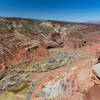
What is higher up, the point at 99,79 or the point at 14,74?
the point at 99,79

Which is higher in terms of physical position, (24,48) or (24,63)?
(24,48)

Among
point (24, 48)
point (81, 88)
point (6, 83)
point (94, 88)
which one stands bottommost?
point (6, 83)

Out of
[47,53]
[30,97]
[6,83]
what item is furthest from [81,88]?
[47,53]

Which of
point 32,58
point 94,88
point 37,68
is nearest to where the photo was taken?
point 94,88

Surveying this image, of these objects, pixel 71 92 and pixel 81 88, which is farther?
pixel 71 92

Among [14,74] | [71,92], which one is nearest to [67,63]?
[14,74]

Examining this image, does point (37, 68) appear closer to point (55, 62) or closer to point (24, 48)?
point (55, 62)

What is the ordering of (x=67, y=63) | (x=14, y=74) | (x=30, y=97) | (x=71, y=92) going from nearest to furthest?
(x=71, y=92), (x=30, y=97), (x=14, y=74), (x=67, y=63)

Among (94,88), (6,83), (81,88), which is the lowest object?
(6,83)

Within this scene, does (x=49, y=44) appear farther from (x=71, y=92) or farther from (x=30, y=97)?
(x=71, y=92)
